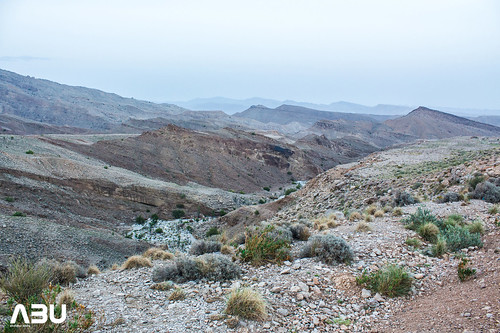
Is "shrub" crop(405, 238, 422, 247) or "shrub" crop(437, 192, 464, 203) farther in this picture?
"shrub" crop(437, 192, 464, 203)

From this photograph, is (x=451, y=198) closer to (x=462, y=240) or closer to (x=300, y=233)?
(x=462, y=240)

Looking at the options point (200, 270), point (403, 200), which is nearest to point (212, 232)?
point (403, 200)

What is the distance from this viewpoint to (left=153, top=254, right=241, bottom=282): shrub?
19.4ft

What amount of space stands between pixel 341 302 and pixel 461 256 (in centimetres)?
284

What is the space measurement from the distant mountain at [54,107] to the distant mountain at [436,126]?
106689 mm

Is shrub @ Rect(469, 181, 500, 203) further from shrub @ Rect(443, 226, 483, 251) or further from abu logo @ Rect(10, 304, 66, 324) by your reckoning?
abu logo @ Rect(10, 304, 66, 324)

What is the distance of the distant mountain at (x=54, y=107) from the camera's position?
374 feet

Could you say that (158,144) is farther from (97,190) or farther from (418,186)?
(418,186)

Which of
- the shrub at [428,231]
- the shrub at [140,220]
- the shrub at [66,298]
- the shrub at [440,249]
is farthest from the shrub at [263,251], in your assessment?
the shrub at [140,220]

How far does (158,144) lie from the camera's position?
49.7 meters

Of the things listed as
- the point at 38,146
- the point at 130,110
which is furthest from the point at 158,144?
the point at 130,110

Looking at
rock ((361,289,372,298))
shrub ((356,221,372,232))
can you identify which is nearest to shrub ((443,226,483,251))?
shrub ((356,221,372,232))

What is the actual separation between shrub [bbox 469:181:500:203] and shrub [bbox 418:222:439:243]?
4.28 metres

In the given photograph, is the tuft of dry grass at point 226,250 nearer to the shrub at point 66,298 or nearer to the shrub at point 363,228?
the shrub at point 363,228
